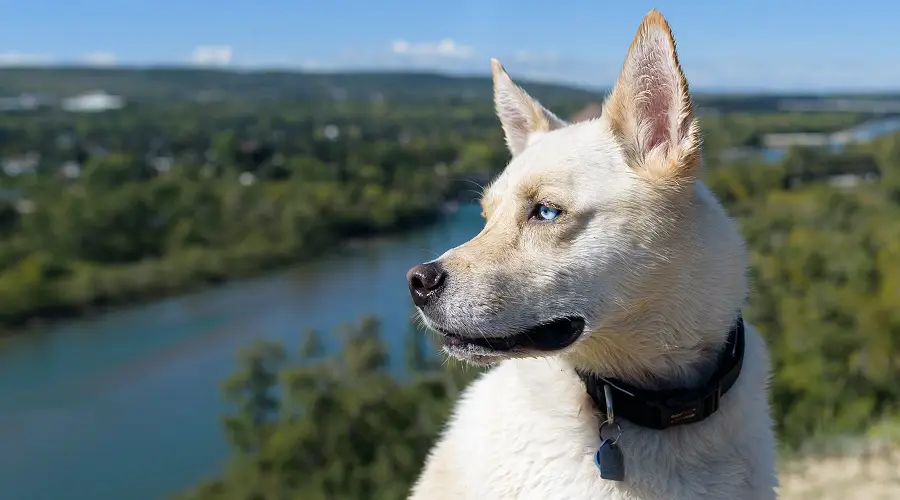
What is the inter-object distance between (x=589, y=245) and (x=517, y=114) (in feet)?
2.11

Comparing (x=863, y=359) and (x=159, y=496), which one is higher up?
(x=863, y=359)

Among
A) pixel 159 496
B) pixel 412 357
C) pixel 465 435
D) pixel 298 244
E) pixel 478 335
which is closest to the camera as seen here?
pixel 478 335

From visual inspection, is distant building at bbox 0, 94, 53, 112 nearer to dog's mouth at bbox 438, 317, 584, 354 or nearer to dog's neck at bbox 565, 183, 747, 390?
dog's mouth at bbox 438, 317, 584, 354

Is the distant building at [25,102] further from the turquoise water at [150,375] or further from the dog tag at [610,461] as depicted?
the dog tag at [610,461]

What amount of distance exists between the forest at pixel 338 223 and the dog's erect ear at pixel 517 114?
12.7 inches

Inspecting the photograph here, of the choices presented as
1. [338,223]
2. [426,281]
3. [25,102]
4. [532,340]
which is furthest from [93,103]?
[532,340]

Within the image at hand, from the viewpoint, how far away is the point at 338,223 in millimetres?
44562

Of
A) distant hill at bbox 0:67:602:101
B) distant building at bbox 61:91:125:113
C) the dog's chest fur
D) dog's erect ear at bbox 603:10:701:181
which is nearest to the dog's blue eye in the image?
dog's erect ear at bbox 603:10:701:181

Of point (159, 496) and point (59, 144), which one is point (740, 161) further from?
point (59, 144)

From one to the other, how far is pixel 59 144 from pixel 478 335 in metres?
62.6

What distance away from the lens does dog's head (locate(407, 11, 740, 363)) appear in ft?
6.42

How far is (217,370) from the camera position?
2548cm

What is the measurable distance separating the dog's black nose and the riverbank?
3367cm

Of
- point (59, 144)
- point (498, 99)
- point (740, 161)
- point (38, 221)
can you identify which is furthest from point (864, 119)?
point (498, 99)
